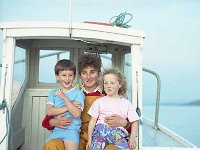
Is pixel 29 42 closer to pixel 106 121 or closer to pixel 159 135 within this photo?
pixel 106 121

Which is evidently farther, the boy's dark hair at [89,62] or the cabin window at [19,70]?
the cabin window at [19,70]

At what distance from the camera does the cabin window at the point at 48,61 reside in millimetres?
4203

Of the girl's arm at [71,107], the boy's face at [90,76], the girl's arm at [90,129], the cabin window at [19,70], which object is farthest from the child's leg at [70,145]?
the cabin window at [19,70]

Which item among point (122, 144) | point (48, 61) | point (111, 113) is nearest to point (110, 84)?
point (111, 113)

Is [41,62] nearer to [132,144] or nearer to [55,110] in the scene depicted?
[55,110]

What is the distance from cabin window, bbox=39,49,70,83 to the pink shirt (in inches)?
53.4

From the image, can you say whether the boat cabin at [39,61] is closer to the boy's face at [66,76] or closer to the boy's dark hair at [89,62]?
the boy's dark hair at [89,62]

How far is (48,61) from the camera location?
167 inches

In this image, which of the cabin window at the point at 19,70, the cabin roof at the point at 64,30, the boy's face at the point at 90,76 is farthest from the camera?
the cabin window at the point at 19,70

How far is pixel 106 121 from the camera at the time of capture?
9.50ft

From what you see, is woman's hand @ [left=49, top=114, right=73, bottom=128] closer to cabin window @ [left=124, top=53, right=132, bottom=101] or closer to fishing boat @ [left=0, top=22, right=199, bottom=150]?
fishing boat @ [left=0, top=22, right=199, bottom=150]

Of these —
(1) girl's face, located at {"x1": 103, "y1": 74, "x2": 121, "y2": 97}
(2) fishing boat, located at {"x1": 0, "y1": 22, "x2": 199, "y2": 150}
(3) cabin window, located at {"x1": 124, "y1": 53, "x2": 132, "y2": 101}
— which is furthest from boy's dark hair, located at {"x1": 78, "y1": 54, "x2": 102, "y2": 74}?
(3) cabin window, located at {"x1": 124, "y1": 53, "x2": 132, "y2": 101}

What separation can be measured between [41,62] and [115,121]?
A: 1.68m

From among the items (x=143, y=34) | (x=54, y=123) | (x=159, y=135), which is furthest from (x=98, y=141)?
(x=159, y=135)
